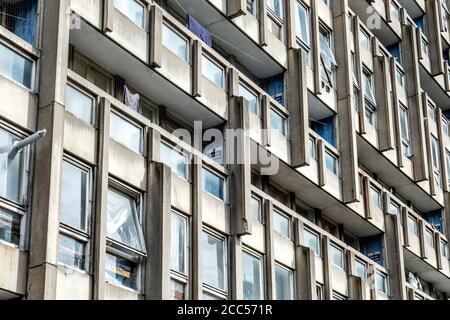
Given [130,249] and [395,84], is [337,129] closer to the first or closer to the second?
[395,84]

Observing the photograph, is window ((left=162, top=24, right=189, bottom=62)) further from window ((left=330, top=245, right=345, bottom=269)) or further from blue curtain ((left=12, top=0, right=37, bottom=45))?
window ((left=330, top=245, right=345, bottom=269))

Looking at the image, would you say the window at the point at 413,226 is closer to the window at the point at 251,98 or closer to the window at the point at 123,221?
the window at the point at 251,98

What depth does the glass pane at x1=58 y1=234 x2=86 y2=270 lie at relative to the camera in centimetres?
2203

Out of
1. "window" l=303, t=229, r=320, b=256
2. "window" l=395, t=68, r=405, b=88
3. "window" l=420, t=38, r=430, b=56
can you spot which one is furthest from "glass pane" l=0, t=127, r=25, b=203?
"window" l=420, t=38, r=430, b=56

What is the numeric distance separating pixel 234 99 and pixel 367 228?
10.7 m

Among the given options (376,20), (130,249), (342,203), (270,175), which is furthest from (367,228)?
(130,249)

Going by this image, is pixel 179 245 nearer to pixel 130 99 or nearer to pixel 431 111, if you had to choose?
pixel 130 99

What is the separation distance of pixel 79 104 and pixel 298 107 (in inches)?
454

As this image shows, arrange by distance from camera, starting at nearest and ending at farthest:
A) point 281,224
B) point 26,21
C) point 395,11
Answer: point 26,21
point 281,224
point 395,11

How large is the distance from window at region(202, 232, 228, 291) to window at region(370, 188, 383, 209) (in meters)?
11.7

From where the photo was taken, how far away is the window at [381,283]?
3744 centimetres

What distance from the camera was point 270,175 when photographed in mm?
33500

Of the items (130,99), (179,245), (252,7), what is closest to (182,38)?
(130,99)

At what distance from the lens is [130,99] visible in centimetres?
2750
